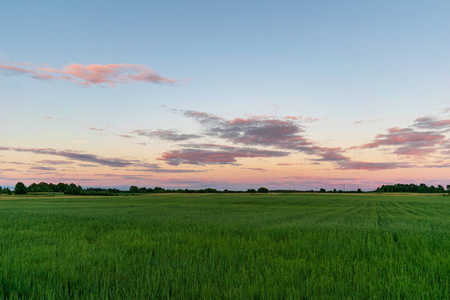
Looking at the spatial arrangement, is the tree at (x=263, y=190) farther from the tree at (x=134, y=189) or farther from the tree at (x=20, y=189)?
the tree at (x=20, y=189)

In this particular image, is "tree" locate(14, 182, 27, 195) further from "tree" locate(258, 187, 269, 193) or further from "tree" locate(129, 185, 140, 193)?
"tree" locate(258, 187, 269, 193)

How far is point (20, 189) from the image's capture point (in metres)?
116

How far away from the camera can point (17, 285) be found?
5953 millimetres

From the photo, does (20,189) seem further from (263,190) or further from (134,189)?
(263,190)

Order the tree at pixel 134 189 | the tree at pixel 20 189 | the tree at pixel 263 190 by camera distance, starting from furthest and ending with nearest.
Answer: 1. the tree at pixel 263 190
2. the tree at pixel 134 189
3. the tree at pixel 20 189

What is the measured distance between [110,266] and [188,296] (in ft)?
10.6

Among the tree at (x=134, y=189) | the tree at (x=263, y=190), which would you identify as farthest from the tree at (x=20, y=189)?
the tree at (x=263, y=190)

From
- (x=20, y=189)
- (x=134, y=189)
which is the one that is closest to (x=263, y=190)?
(x=134, y=189)

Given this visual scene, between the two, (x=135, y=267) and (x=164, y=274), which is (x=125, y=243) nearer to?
(x=135, y=267)

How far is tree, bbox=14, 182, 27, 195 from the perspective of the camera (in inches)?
4462

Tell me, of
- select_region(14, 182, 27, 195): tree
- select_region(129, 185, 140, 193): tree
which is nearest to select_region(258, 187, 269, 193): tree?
select_region(129, 185, 140, 193): tree

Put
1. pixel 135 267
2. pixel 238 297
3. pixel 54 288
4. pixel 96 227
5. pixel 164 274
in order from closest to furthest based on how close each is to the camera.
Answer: pixel 238 297, pixel 54 288, pixel 164 274, pixel 135 267, pixel 96 227

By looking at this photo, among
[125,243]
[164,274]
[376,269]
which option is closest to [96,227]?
[125,243]

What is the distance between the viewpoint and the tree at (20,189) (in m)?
113
